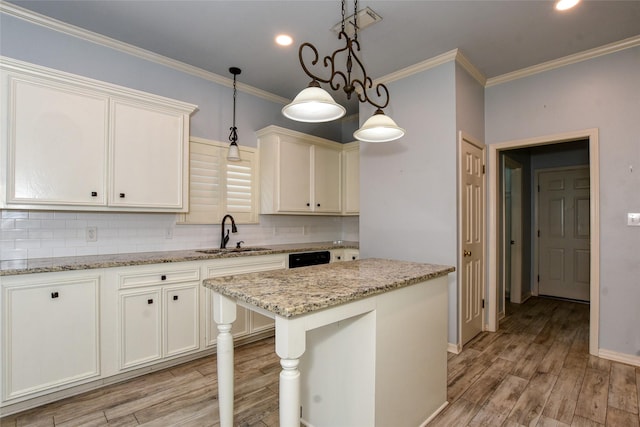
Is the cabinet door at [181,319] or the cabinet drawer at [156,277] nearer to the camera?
the cabinet drawer at [156,277]

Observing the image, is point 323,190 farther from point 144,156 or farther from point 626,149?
point 626,149

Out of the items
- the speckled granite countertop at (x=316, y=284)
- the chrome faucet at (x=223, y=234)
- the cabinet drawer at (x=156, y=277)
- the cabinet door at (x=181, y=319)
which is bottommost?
the cabinet door at (x=181, y=319)

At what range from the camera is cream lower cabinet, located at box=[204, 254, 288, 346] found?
280 cm

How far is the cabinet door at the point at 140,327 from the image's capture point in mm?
2350

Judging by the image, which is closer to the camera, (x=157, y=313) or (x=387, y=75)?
(x=157, y=313)

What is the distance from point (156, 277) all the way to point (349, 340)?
165 cm

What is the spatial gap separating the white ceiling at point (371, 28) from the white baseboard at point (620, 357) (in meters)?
2.62

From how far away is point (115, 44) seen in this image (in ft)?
→ 9.07

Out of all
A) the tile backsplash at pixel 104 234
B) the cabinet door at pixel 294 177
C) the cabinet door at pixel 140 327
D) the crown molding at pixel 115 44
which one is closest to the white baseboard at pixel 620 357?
the cabinet door at pixel 294 177

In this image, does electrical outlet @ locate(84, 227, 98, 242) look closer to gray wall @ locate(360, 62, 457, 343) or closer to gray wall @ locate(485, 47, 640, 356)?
gray wall @ locate(360, 62, 457, 343)

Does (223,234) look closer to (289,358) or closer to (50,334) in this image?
(50,334)

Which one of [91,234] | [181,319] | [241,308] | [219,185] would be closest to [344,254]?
[241,308]

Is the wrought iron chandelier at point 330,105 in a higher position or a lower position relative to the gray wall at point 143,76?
lower

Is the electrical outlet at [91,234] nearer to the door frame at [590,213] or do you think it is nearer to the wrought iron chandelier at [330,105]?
the wrought iron chandelier at [330,105]
